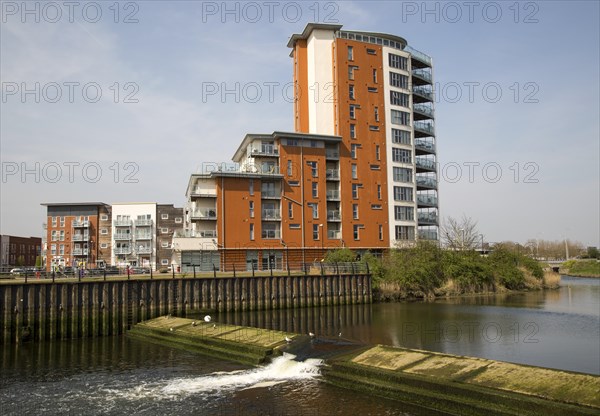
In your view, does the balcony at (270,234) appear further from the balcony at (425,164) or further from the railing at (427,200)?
the balcony at (425,164)

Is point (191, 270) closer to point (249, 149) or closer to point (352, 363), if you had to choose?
point (249, 149)

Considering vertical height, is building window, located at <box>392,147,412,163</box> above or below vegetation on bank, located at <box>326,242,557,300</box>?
above

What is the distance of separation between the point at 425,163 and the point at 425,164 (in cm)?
16

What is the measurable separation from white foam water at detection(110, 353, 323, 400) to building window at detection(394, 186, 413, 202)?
47.3m

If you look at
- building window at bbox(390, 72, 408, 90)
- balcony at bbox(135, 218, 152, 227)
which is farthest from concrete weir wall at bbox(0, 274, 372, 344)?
balcony at bbox(135, 218, 152, 227)

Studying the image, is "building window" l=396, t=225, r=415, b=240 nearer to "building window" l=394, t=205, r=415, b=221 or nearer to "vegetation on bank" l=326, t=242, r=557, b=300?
"building window" l=394, t=205, r=415, b=221

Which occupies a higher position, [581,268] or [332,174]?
[332,174]

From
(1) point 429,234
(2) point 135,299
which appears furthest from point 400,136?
(2) point 135,299

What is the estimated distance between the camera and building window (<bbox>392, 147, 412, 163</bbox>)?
65062 millimetres

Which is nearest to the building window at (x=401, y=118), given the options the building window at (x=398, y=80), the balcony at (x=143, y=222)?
the building window at (x=398, y=80)

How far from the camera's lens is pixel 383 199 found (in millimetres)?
64125

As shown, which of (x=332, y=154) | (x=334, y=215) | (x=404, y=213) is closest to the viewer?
(x=334, y=215)

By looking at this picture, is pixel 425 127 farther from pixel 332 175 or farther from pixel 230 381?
pixel 230 381

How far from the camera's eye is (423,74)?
228ft
